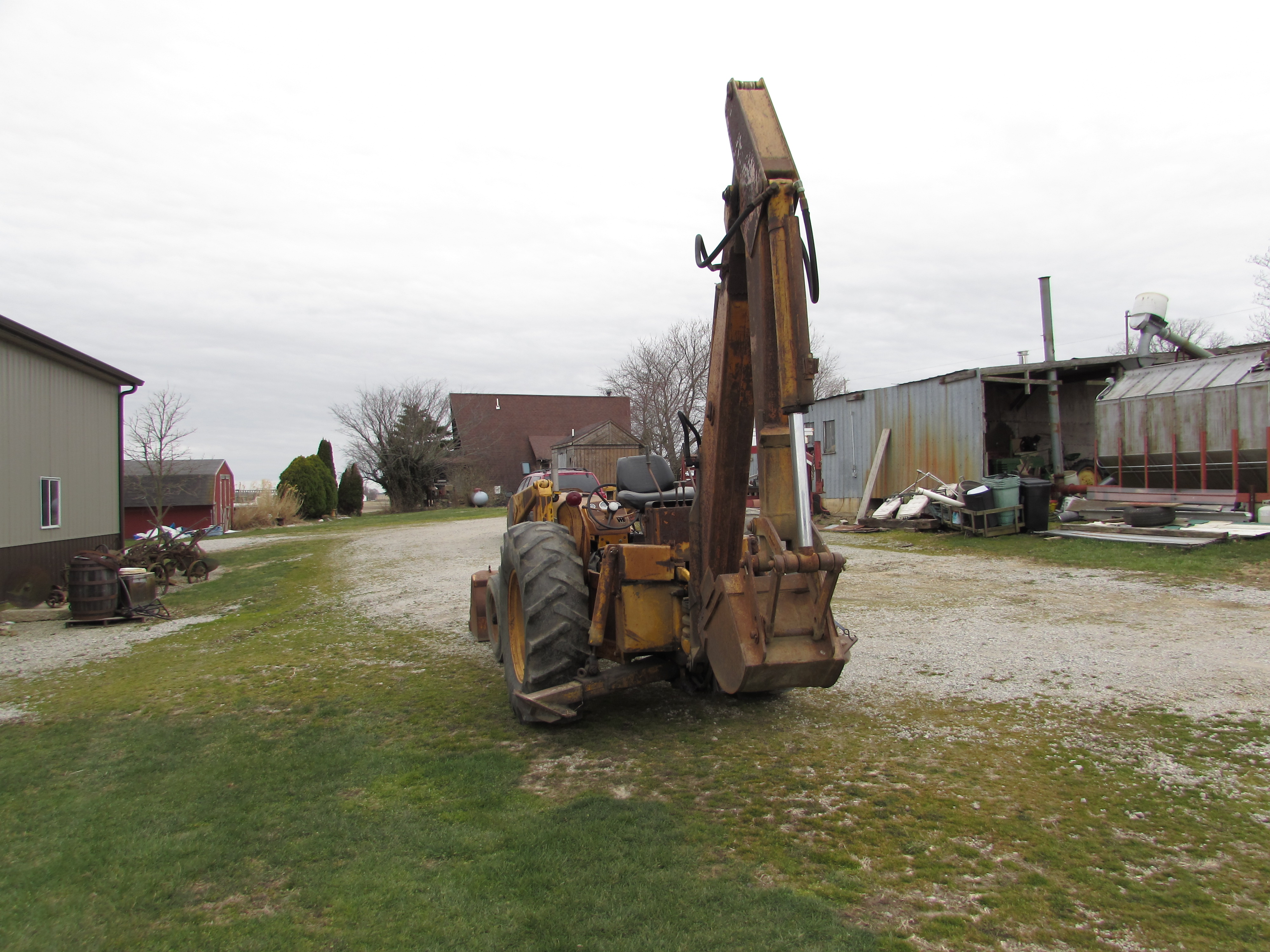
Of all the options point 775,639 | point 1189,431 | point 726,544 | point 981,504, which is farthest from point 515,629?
point 1189,431

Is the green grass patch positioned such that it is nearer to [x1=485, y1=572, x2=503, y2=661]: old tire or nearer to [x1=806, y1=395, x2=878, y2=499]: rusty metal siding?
[x1=485, y1=572, x2=503, y2=661]: old tire

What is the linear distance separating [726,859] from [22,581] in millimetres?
14564

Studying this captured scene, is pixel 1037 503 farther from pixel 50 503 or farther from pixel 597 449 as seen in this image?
pixel 597 449

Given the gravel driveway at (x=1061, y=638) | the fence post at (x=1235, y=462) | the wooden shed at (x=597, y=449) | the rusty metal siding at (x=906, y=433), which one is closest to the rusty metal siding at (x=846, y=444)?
the rusty metal siding at (x=906, y=433)

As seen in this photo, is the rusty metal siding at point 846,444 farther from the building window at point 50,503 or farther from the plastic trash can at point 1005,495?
the building window at point 50,503

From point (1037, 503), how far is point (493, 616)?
40.0ft

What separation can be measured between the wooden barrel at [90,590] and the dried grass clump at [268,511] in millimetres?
27186

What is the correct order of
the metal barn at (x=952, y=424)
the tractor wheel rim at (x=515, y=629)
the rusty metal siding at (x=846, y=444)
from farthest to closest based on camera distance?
the rusty metal siding at (x=846, y=444), the metal barn at (x=952, y=424), the tractor wheel rim at (x=515, y=629)

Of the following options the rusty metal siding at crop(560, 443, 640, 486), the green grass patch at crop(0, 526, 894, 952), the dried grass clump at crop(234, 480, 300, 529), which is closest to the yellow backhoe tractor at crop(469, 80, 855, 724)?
the green grass patch at crop(0, 526, 894, 952)

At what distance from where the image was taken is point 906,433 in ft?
68.3

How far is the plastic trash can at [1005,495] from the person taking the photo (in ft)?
52.0

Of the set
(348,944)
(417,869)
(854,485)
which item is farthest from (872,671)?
(854,485)

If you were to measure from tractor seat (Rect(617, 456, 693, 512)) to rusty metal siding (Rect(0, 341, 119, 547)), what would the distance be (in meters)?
12.4

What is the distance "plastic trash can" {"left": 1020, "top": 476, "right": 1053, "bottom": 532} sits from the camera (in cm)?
1550
